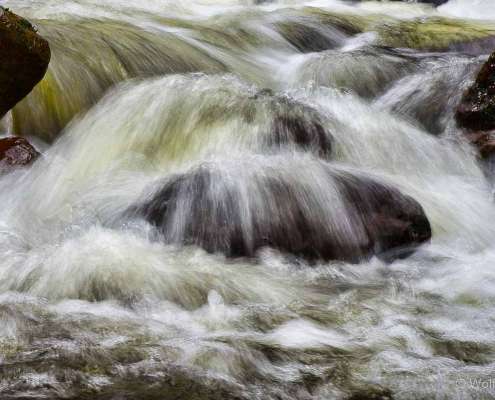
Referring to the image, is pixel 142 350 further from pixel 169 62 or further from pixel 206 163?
pixel 169 62

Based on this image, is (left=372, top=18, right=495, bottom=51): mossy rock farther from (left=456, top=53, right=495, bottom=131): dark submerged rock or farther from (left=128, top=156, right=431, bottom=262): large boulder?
(left=128, top=156, right=431, bottom=262): large boulder

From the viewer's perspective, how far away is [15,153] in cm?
622

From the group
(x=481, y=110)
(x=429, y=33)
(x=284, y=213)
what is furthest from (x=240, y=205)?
(x=429, y=33)

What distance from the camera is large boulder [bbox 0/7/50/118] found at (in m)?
5.45

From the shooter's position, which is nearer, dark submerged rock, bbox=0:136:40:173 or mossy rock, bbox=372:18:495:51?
dark submerged rock, bbox=0:136:40:173

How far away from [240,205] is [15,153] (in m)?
2.38

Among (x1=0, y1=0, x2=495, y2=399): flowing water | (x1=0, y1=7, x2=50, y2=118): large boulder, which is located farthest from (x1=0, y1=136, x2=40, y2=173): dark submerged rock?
(x1=0, y1=7, x2=50, y2=118): large boulder

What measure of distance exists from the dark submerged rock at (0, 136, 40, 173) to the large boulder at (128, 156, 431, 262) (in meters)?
1.58

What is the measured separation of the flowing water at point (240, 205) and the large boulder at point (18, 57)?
78 centimetres

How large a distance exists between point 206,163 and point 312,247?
1.16 metres

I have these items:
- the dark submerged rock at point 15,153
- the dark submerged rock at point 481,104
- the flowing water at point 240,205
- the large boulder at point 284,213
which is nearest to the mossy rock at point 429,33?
the flowing water at point 240,205

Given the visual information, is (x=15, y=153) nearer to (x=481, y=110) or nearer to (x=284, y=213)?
(x=284, y=213)

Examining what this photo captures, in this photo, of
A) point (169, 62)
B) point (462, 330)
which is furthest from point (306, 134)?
point (462, 330)

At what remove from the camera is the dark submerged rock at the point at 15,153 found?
20.1 feet
